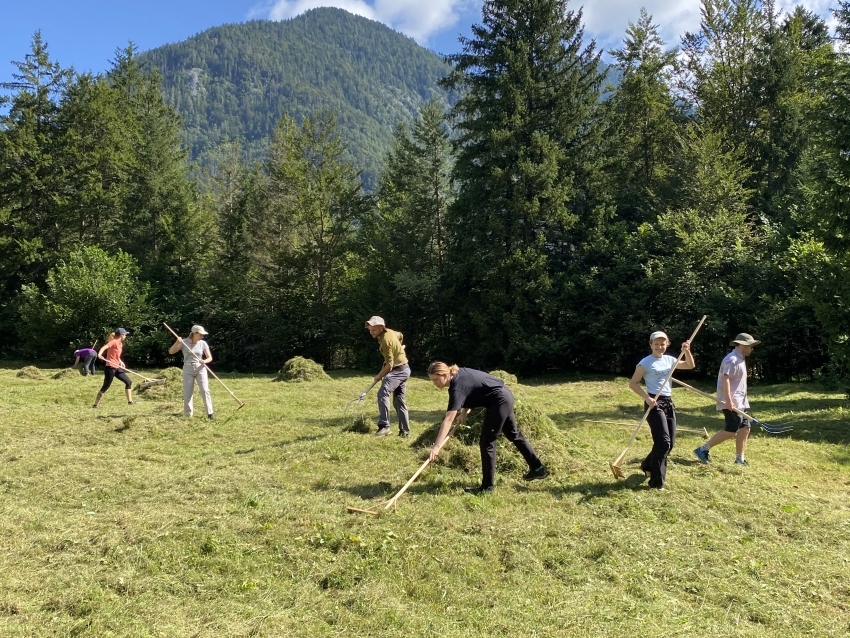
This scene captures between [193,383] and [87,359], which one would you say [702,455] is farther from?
[87,359]

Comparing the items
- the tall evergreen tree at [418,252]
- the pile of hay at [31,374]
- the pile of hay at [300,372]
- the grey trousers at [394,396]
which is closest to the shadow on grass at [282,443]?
the grey trousers at [394,396]

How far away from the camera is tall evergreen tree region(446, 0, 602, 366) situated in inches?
967

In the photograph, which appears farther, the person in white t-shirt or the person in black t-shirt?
the person in white t-shirt

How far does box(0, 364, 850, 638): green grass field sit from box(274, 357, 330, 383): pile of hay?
10330 mm

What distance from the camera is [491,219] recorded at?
979 inches

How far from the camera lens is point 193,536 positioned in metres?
Result: 5.95

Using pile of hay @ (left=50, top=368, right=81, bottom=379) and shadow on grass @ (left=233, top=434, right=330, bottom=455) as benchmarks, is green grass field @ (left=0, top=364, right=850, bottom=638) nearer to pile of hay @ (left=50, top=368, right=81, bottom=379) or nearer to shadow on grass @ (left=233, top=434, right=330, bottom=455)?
shadow on grass @ (left=233, top=434, right=330, bottom=455)

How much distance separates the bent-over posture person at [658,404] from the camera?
7.30m

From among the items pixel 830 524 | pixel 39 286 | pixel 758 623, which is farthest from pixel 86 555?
pixel 39 286

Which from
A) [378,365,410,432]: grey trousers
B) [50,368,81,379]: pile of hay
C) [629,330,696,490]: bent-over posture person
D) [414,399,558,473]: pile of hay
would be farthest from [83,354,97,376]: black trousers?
[629,330,696,490]: bent-over posture person

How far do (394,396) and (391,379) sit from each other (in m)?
0.32

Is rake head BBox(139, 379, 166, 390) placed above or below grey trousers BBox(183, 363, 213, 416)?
below

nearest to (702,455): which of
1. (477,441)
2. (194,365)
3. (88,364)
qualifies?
(477,441)

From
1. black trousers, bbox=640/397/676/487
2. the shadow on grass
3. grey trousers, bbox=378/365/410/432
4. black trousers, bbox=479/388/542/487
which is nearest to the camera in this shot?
black trousers, bbox=479/388/542/487
